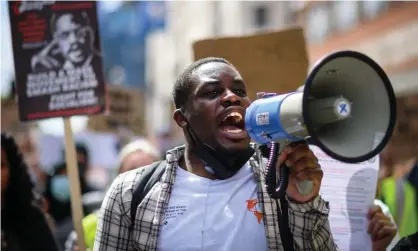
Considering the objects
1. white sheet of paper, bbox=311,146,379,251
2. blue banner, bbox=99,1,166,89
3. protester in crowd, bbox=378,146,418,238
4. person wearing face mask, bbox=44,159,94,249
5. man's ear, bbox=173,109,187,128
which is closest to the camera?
man's ear, bbox=173,109,187,128

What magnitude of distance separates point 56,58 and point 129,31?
2435 centimetres

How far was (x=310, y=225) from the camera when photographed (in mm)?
2457

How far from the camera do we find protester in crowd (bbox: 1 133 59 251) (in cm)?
411

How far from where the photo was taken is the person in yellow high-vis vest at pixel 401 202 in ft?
14.7

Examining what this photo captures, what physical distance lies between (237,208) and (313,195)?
303mm

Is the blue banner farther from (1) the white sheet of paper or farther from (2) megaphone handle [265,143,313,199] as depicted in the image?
(2) megaphone handle [265,143,313,199]

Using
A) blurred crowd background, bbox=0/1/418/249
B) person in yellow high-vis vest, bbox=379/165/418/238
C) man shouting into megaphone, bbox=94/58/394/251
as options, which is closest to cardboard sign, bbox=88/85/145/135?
blurred crowd background, bbox=0/1/418/249

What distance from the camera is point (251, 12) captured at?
3438 centimetres

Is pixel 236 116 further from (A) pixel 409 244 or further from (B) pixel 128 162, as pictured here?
(B) pixel 128 162

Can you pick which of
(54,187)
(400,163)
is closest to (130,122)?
(54,187)

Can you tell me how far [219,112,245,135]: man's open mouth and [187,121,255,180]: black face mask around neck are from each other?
9 cm

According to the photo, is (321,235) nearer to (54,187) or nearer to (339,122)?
(339,122)

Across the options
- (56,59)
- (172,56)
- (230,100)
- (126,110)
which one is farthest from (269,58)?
(172,56)

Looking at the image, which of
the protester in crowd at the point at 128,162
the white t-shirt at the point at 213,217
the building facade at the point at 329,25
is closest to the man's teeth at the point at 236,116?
the white t-shirt at the point at 213,217
